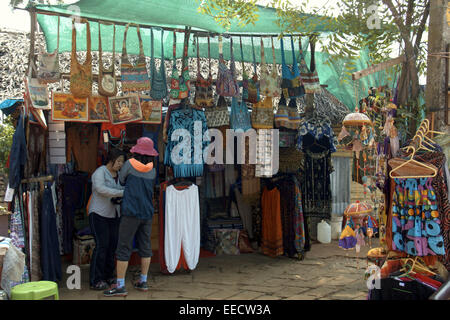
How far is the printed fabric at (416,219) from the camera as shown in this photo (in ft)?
11.0

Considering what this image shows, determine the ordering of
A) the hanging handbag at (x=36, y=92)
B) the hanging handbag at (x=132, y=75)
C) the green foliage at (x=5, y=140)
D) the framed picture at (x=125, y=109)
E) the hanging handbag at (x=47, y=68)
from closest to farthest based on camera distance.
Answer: the hanging handbag at (x=36, y=92)
the hanging handbag at (x=47, y=68)
the hanging handbag at (x=132, y=75)
the framed picture at (x=125, y=109)
the green foliage at (x=5, y=140)

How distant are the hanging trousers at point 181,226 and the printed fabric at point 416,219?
2.96 metres

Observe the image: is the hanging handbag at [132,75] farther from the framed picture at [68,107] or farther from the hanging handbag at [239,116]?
the hanging handbag at [239,116]

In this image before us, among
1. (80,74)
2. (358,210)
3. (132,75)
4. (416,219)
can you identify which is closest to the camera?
(416,219)

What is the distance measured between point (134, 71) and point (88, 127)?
1613 mm

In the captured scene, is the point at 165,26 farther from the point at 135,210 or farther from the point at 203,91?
the point at 135,210

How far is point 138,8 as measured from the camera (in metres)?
5.12

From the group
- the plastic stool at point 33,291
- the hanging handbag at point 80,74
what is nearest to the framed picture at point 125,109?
the hanging handbag at point 80,74

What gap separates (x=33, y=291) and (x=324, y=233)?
6.27 m

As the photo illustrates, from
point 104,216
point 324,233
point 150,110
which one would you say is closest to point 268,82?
point 150,110

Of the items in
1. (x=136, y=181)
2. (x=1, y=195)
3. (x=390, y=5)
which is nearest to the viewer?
(x=390, y=5)

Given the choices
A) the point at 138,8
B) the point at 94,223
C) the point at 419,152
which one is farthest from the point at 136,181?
the point at 419,152

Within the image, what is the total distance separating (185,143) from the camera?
572 cm

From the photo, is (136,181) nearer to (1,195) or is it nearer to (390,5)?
(390,5)
